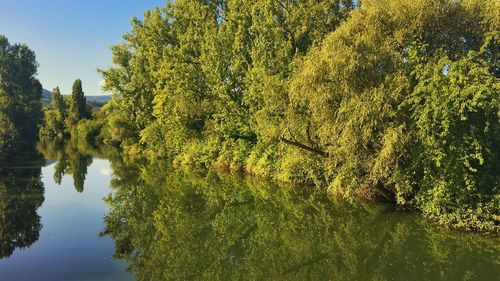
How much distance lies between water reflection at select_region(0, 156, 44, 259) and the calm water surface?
0.07 meters

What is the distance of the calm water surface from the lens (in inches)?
475

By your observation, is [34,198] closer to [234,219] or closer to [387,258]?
[234,219]

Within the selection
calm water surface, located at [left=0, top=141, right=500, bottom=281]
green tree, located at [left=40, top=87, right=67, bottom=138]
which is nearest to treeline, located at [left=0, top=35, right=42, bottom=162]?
green tree, located at [left=40, top=87, right=67, bottom=138]

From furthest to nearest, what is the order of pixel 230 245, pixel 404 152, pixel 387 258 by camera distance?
pixel 404 152 → pixel 230 245 → pixel 387 258

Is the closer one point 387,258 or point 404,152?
point 387,258

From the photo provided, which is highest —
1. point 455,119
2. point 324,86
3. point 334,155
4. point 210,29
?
point 210,29

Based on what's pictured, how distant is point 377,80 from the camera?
57.1ft

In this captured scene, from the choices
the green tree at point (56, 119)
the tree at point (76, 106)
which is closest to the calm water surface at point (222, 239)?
the tree at point (76, 106)

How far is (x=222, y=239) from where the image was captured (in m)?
15.3

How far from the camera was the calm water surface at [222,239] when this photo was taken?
1207cm

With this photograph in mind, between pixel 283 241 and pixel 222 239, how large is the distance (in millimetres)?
2361

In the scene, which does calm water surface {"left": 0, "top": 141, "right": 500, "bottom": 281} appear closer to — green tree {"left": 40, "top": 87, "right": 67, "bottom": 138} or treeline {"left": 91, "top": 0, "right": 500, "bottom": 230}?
treeline {"left": 91, "top": 0, "right": 500, "bottom": 230}

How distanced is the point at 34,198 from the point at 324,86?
18.0 m

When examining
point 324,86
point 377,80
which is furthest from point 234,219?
point 377,80
